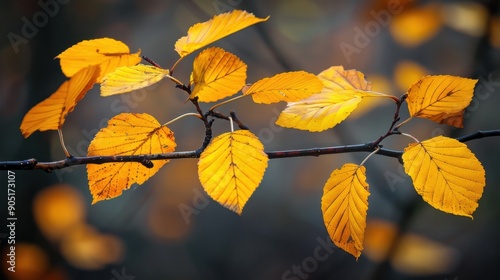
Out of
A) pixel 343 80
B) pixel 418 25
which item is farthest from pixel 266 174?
pixel 343 80

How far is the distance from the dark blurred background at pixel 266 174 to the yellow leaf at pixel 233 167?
679 mm

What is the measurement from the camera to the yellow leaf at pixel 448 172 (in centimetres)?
26

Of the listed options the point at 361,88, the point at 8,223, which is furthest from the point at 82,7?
the point at 361,88

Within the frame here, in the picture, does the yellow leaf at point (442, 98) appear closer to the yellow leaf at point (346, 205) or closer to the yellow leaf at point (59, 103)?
the yellow leaf at point (346, 205)

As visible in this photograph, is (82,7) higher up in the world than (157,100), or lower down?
higher up

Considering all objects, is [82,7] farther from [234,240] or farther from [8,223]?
[234,240]

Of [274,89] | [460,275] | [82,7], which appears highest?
[82,7]

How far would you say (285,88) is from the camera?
261mm

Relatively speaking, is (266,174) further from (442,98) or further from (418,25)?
(442,98)

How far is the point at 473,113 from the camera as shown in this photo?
3.26 ft

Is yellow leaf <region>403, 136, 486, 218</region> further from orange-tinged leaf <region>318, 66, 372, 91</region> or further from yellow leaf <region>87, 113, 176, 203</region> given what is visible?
yellow leaf <region>87, 113, 176, 203</region>

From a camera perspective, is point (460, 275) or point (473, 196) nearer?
point (473, 196)

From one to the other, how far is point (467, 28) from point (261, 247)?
70 cm

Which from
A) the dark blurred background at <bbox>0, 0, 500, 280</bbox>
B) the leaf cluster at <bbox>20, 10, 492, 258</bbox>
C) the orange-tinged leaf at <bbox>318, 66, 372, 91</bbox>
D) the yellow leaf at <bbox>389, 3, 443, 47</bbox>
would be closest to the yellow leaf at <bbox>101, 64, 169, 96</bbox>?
the leaf cluster at <bbox>20, 10, 492, 258</bbox>
